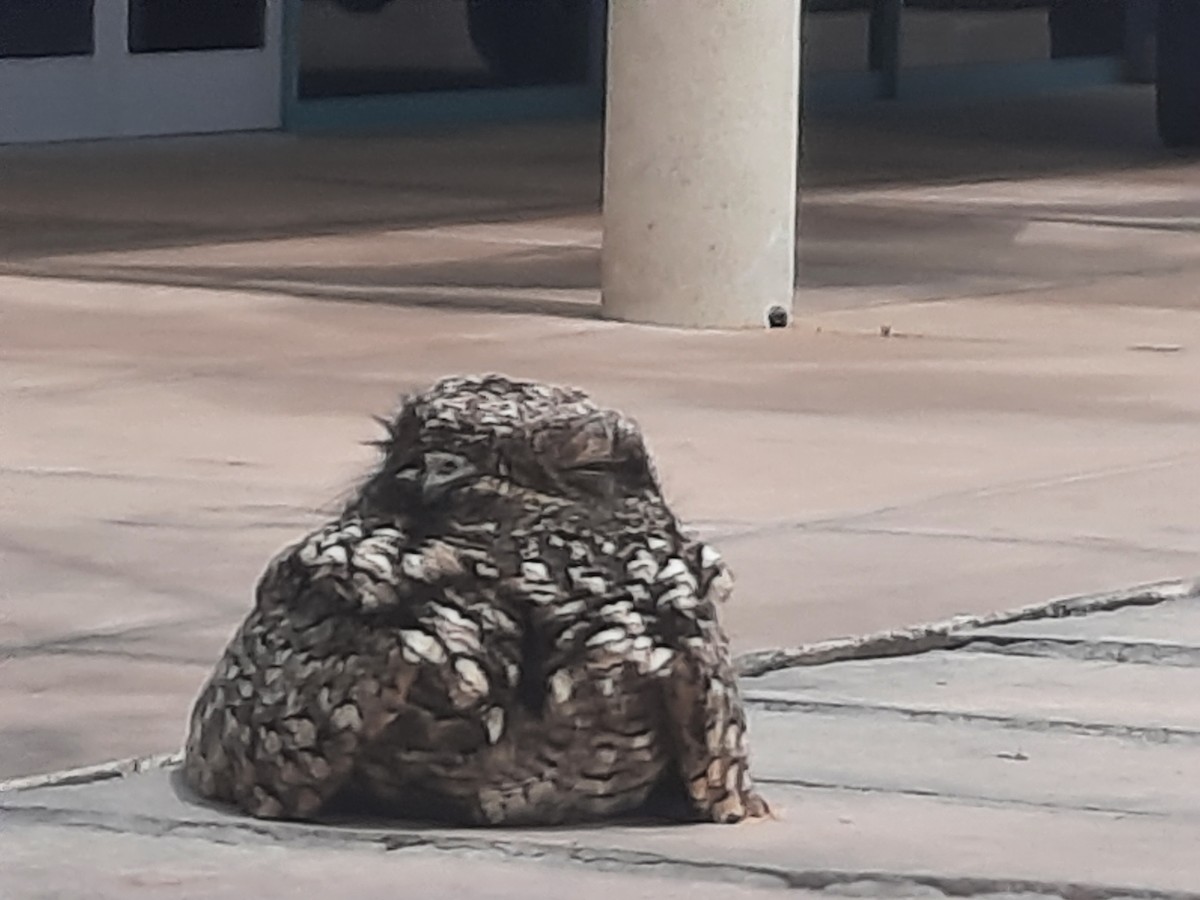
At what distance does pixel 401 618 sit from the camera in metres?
4.70

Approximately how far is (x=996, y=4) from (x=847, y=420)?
55.3ft

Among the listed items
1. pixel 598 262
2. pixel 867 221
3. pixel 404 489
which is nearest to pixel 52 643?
pixel 404 489

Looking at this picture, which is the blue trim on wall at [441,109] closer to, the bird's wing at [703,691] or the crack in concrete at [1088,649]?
the crack in concrete at [1088,649]

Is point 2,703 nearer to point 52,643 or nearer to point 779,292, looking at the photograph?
point 52,643

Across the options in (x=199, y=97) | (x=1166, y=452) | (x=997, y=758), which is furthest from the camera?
(x=199, y=97)

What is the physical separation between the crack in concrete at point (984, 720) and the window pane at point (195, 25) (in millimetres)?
14765

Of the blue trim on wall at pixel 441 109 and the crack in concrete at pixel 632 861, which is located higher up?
the blue trim on wall at pixel 441 109

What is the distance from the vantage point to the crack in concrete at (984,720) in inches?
228

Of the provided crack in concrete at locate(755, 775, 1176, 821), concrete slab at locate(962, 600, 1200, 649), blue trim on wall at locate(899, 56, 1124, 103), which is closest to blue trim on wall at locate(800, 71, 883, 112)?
blue trim on wall at locate(899, 56, 1124, 103)

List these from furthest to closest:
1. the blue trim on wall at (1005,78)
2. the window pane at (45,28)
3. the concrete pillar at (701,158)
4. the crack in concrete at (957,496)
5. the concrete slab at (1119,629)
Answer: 1. the blue trim on wall at (1005,78)
2. the window pane at (45,28)
3. the concrete pillar at (701,158)
4. the crack in concrete at (957,496)
5. the concrete slab at (1119,629)

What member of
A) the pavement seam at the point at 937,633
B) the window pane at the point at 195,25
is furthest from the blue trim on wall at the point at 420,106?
the pavement seam at the point at 937,633

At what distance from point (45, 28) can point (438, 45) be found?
3.35 m

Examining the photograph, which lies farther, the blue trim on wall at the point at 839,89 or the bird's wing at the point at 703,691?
the blue trim on wall at the point at 839,89

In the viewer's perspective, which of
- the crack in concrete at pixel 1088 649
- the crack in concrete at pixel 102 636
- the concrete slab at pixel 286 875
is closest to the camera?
the concrete slab at pixel 286 875
